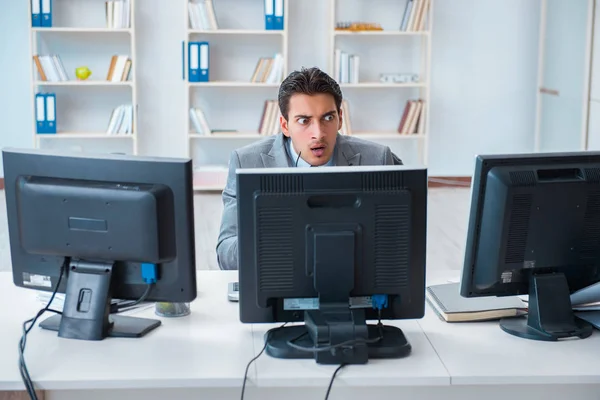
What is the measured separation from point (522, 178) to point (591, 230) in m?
0.25

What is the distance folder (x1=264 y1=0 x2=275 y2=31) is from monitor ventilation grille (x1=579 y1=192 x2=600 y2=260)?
4814mm

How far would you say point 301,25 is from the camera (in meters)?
7.19

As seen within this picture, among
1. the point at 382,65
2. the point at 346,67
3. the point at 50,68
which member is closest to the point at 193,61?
the point at 50,68

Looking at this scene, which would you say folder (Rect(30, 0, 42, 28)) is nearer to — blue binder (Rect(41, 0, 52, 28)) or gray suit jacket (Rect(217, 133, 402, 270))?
blue binder (Rect(41, 0, 52, 28))

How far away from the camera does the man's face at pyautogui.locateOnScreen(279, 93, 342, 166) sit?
298cm

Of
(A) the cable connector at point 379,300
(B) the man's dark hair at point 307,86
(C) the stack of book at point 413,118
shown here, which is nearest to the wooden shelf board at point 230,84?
(C) the stack of book at point 413,118

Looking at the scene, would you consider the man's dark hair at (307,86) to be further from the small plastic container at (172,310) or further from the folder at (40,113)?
the folder at (40,113)

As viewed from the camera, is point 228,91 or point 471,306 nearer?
point 471,306

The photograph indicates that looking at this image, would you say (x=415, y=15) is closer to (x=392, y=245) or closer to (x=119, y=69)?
(x=119, y=69)

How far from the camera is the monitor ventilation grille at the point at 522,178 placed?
2201mm

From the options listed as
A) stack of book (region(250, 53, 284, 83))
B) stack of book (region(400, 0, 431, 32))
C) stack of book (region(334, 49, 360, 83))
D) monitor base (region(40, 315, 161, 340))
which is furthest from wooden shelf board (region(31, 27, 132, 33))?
monitor base (region(40, 315, 161, 340))

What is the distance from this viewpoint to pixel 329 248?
2117 millimetres

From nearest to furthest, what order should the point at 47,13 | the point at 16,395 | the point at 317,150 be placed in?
the point at 16,395
the point at 317,150
the point at 47,13

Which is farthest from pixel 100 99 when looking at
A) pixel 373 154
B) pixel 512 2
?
pixel 373 154
